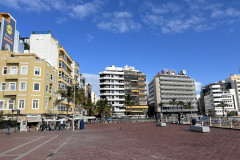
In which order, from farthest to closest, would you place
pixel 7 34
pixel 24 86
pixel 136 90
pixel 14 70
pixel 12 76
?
pixel 136 90, pixel 7 34, pixel 14 70, pixel 12 76, pixel 24 86

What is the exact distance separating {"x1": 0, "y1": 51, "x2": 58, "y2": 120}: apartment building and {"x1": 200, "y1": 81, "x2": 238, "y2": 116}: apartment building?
10890cm

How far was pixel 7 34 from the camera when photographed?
152 ft

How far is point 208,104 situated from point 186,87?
23673 mm

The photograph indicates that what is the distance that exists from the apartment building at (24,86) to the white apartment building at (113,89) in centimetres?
5634

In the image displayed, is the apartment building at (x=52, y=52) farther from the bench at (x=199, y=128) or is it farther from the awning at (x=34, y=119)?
the bench at (x=199, y=128)

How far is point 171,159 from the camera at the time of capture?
8312 millimetres

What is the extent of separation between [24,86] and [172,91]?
90.9 m

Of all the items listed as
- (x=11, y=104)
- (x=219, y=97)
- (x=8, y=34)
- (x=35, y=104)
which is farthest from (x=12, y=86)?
(x=219, y=97)

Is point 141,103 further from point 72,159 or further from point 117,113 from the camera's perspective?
point 72,159

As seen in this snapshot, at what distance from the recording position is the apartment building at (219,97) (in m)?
116

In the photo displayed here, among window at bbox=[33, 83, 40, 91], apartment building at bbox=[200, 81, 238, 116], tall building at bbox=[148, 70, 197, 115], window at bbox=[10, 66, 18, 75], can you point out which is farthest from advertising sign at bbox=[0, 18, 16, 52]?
apartment building at bbox=[200, 81, 238, 116]

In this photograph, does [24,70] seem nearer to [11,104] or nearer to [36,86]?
[36,86]

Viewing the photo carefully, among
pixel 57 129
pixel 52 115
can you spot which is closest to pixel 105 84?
pixel 52 115

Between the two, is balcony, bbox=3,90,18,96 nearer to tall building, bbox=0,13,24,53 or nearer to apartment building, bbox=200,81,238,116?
tall building, bbox=0,13,24,53
